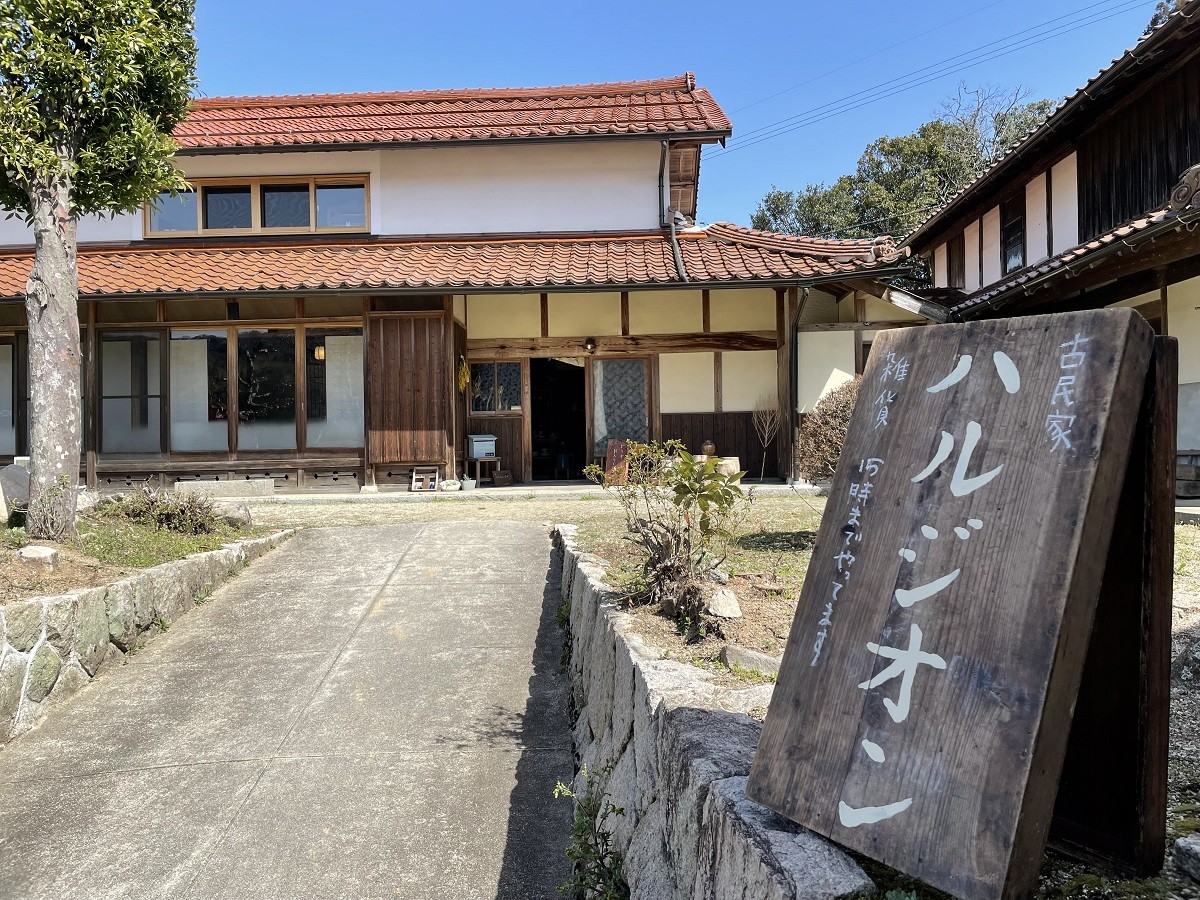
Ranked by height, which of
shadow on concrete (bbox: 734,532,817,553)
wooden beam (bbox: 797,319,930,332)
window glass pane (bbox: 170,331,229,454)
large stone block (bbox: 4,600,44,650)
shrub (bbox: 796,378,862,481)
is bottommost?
large stone block (bbox: 4,600,44,650)

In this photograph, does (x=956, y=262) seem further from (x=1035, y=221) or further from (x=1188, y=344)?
(x=1188, y=344)

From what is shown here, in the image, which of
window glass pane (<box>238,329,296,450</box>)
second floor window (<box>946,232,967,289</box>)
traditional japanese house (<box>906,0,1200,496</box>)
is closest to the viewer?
traditional japanese house (<box>906,0,1200,496</box>)

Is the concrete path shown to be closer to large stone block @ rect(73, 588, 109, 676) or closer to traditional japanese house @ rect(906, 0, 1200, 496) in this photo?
large stone block @ rect(73, 588, 109, 676)

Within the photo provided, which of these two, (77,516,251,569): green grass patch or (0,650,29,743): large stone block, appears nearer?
(0,650,29,743): large stone block

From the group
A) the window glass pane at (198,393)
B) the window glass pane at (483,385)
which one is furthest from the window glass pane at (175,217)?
the window glass pane at (483,385)

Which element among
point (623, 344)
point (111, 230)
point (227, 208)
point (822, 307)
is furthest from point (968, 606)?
point (111, 230)

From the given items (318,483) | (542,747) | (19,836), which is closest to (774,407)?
(318,483)

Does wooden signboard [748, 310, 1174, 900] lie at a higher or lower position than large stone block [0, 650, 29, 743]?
higher

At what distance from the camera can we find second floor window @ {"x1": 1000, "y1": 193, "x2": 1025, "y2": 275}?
13568 millimetres

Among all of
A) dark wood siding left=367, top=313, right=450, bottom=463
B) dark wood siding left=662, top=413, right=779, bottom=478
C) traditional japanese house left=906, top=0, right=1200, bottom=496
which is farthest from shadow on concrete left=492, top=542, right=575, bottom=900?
dark wood siding left=662, top=413, right=779, bottom=478

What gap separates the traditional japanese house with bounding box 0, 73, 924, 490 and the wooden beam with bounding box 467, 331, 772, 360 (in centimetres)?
3

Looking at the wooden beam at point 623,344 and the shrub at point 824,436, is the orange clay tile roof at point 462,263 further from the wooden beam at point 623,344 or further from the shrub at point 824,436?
the shrub at point 824,436

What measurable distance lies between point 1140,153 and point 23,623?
40.1ft

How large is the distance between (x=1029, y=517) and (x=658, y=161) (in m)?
12.2
